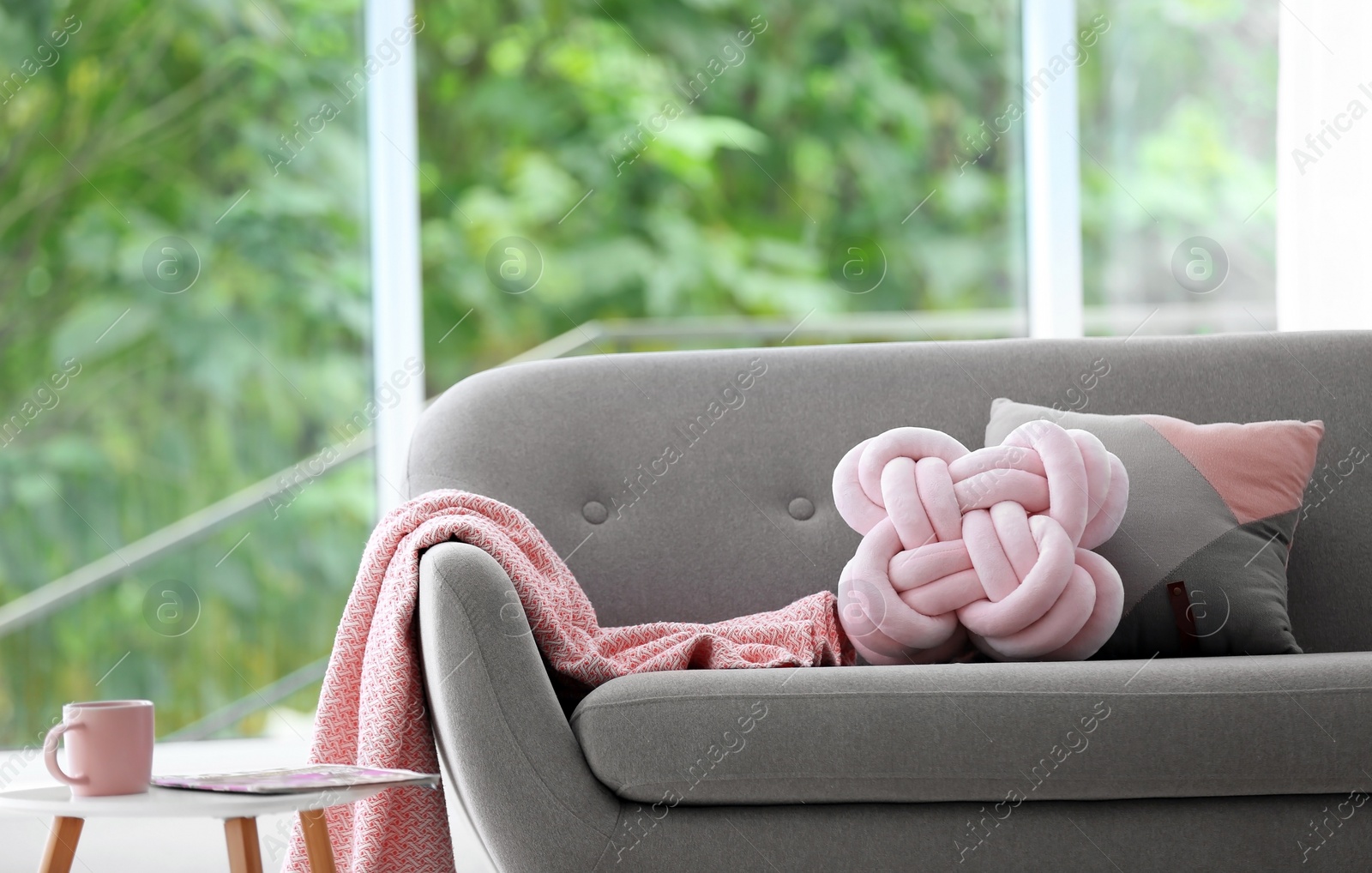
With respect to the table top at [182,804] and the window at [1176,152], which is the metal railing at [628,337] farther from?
the table top at [182,804]

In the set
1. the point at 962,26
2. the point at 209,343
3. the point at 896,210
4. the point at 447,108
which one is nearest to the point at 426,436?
the point at 209,343

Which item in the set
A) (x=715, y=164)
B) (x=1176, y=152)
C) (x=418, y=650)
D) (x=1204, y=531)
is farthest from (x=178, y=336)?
(x=1176, y=152)

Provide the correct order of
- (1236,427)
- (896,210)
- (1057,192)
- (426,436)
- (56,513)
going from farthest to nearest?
(896,210) < (1057,192) < (56,513) < (426,436) < (1236,427)

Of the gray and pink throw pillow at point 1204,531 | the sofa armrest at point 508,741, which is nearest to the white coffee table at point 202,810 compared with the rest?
the sofa armrest at point 508,741

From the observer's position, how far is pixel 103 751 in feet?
3.39

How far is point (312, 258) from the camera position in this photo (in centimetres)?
260

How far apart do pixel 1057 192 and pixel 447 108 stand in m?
1.38

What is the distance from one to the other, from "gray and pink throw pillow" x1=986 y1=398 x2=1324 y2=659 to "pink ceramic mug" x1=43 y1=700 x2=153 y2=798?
3.79ft

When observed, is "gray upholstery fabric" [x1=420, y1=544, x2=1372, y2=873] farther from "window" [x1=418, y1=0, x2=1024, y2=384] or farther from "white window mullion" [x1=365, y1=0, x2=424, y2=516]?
"window" [x1=418, y1=0, x2=1024, y2=384]

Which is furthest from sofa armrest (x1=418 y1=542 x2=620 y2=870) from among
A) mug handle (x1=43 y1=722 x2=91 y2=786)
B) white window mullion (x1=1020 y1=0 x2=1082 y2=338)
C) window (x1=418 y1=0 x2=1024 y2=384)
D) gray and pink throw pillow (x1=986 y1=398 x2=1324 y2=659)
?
white window mullion (x1=1020 y1=0 x2=1082 y2=338)

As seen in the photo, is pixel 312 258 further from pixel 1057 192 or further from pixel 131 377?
pixel 1057 192

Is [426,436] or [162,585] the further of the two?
[162,585]

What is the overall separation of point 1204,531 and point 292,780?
1177mm

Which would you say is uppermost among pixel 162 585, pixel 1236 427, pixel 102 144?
pixel 102 144
